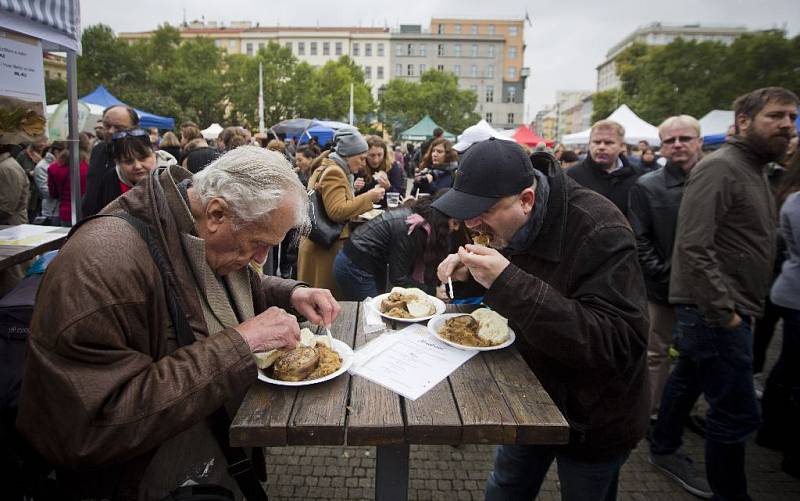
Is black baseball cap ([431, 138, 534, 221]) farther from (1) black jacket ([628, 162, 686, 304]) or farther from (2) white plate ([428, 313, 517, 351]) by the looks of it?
(1) black jacket ([628, 162, 686, 304])

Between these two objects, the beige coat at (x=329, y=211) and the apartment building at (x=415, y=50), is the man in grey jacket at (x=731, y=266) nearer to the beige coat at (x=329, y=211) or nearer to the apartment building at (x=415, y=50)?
the beige coat at (x=329, y=211)

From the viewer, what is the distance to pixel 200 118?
129 feet

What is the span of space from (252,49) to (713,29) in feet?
316

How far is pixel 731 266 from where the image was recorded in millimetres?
2723

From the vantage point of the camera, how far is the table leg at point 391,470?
5.47ft

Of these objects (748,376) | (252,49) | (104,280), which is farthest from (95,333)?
(252,49)

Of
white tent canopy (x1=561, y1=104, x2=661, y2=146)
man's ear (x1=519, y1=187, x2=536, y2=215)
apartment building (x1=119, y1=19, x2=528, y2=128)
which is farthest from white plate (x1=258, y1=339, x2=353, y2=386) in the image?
apartment building (x1=119, y1=19, x2=528, y2=128)

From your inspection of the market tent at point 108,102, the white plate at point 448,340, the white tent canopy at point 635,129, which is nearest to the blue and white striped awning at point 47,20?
the white plate at point 448,340

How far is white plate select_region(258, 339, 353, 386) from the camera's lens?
61.6 inches

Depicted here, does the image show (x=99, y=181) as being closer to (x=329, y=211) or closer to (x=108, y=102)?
(x=329, y=211)

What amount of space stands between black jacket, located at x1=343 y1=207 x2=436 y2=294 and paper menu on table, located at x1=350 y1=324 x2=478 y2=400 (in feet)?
4.79

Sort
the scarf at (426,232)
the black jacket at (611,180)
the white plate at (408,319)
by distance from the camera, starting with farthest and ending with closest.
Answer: the black jacket at (611,180)
the scarf at (426,232)
the white plate at (408,319)

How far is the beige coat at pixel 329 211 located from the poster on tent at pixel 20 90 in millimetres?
2178

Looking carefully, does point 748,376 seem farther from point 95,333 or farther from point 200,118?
point 200,118
